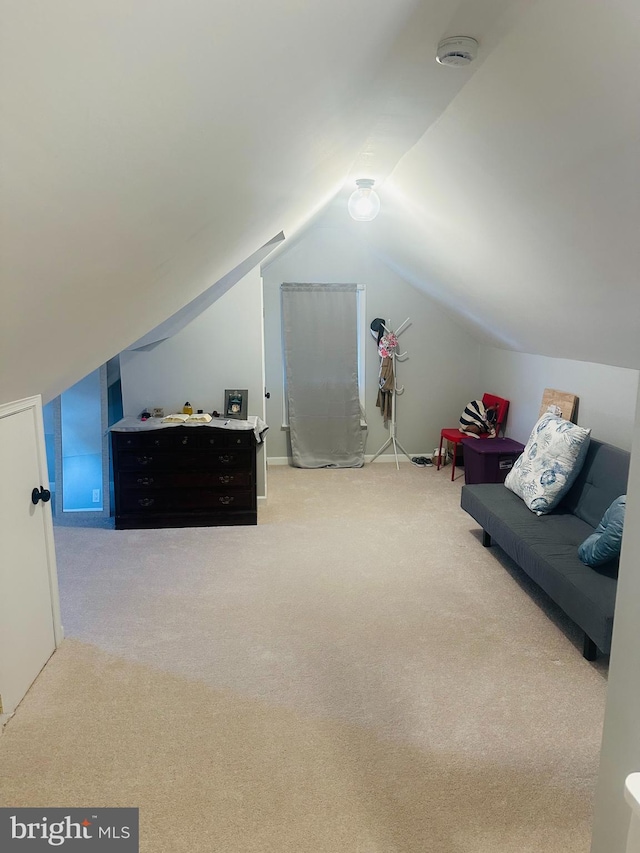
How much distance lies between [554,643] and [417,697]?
32.1 inches

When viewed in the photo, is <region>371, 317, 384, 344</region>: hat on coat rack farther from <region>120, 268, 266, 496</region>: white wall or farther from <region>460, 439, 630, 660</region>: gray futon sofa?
<region>460, 439, 630, 660</region>: gray futon sofa

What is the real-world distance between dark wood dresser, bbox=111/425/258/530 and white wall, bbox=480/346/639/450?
2.34m

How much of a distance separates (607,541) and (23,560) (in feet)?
8.37

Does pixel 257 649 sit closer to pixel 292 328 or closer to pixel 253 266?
pixel 253 266

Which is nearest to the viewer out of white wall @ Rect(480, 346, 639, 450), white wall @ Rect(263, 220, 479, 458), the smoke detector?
the smoke detector

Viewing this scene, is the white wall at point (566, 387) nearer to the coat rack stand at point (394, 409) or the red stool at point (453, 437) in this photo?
the red stool at point (453, 437)

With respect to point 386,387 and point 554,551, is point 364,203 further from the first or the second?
point 386,387

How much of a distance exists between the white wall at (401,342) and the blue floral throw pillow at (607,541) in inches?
131

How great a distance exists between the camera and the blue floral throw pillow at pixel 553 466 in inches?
137

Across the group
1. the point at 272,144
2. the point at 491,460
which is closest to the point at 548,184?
the point at 272,144

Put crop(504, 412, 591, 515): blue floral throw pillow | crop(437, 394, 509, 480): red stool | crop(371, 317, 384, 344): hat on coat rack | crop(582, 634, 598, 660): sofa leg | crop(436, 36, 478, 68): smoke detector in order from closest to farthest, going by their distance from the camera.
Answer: crop(436, 36, 478, 68): smoke detector → crop(582, 634, 598, 660): sofa leg → crop(504, 412, 591, 515): blue floral throw pillow → crop(437, 394, 509, 480): red stool → crop(371, 317, 384, 344): hat on coat rack

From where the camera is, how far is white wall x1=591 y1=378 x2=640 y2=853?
120cm

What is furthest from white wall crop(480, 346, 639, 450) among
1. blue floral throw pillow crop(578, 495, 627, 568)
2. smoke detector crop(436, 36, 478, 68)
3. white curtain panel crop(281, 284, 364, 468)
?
smoke detector crop(436, 36, 478, 68)

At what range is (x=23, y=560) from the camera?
7.86ft
